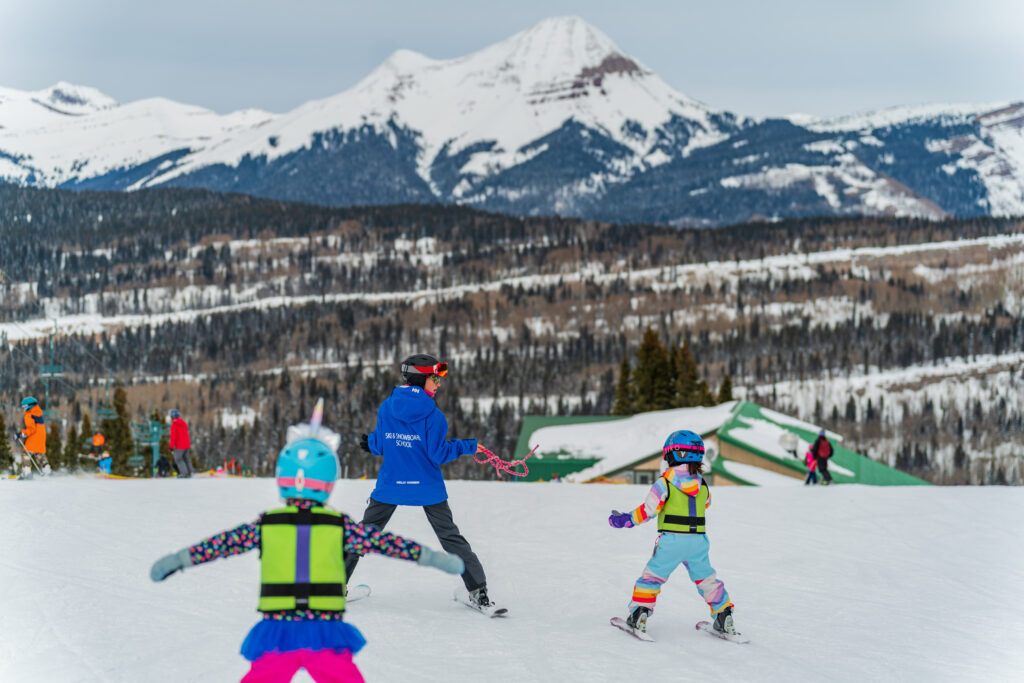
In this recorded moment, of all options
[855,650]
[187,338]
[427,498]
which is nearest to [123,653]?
[427,498]

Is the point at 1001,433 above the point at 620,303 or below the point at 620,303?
below

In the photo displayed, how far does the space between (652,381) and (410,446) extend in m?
66.1

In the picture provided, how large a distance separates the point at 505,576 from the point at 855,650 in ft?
10.4

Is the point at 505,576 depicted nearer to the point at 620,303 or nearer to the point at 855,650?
the point at 855,650

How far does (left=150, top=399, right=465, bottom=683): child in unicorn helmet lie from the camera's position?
436 centimetres

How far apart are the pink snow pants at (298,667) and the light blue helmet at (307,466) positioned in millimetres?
631

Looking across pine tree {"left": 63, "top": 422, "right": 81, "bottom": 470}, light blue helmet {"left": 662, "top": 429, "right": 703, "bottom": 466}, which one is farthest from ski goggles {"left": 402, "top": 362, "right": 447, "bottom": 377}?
pine tree {"left": 63, "top": 422, "right": 81, "bottom": 470}

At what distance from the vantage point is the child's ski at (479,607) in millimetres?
7527

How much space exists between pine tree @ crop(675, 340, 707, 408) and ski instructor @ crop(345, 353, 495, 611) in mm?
65268

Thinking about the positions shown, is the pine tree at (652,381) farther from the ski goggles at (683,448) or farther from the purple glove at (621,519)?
the purple glove at (621,519)

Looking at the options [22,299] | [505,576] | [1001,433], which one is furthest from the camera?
[22,299]

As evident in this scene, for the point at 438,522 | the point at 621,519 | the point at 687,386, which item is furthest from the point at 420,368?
the point at 687,386

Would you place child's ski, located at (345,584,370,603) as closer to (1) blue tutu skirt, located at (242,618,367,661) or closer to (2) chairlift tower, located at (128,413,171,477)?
(1) blue tutu skirt, located at (242,618,367,661)

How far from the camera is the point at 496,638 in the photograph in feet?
22.7
